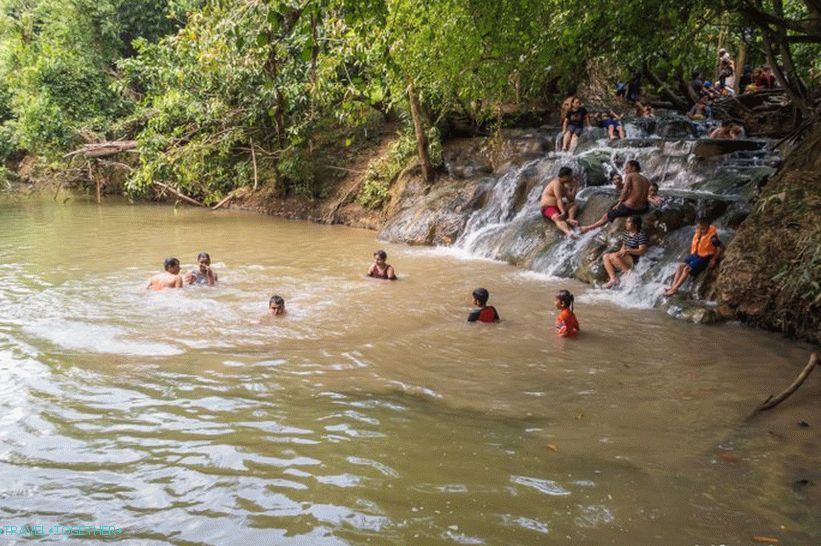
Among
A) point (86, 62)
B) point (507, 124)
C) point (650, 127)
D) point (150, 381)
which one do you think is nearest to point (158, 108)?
point (86, 62)

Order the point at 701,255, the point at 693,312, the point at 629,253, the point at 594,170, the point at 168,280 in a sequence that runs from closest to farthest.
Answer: the point at 693,312
the point at 701,255
the point at 168,280
the point at 629,253
the point at 594,170

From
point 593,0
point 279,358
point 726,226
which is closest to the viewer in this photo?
point 279,358

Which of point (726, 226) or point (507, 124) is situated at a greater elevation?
point (507, 124)

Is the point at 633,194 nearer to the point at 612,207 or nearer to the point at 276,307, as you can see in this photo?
the point at 612,207

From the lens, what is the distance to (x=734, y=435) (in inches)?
168

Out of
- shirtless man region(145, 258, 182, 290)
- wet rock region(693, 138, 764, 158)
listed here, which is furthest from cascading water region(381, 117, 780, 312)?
shirtless man region(145, 258, 182, 290)

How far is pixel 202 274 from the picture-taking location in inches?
376

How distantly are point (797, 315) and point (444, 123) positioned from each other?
38.6 ft

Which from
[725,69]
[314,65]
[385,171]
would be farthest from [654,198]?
[725,69]

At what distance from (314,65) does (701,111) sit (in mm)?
14795

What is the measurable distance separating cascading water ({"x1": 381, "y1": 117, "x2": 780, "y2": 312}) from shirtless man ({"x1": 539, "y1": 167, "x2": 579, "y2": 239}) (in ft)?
0.69

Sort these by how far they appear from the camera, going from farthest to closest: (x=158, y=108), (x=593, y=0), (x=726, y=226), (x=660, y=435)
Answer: (x=158, y=108), (x=726, y=226), (x=593, y=0), (x=660, y=435)

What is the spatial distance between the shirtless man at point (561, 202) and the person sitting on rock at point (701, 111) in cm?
627

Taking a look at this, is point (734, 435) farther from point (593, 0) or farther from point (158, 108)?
point (158, 108)
